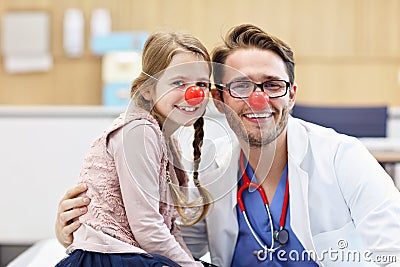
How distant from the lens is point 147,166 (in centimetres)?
146

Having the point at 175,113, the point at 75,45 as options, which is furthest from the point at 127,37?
the point at 175,113

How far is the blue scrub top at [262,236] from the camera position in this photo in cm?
174

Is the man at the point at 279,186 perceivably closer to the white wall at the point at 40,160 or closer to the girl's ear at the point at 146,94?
the girl's ear at the point at 146,94

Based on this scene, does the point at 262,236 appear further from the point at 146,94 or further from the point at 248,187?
the point at 146,94

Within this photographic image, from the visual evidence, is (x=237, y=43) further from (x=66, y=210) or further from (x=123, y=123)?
(x=66, y=210)

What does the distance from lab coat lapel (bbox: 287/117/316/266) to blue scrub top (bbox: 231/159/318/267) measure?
0.03 metres

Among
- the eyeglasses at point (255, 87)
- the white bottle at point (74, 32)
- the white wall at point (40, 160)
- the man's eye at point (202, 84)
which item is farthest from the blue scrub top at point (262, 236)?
the white bottle at point (74, 32)

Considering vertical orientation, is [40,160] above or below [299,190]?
below

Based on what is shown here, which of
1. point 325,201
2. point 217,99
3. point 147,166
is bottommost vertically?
point 325,201

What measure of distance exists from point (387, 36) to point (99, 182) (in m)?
3.65

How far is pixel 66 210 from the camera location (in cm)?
163

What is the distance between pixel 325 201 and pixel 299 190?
69 millimetres

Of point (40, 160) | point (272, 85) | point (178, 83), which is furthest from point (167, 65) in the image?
point (40, 160)

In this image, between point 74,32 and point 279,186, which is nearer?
point 279,186
